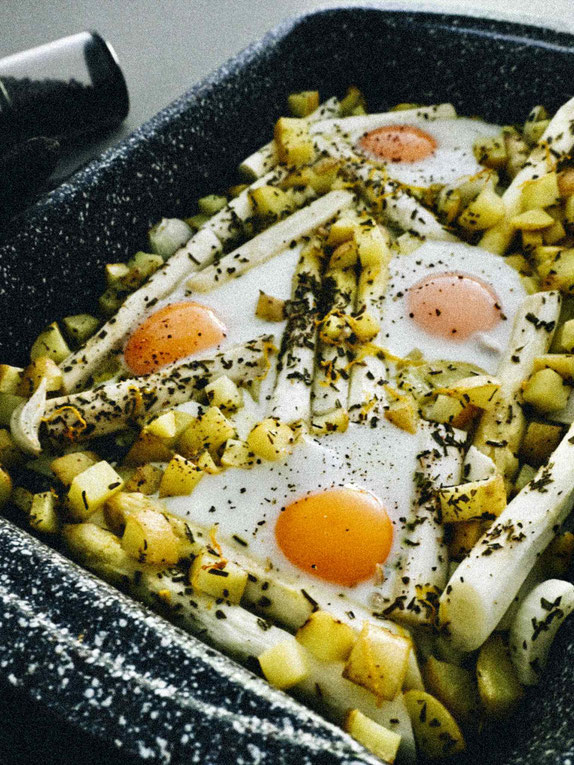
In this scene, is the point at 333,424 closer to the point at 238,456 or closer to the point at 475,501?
the point at 238,456

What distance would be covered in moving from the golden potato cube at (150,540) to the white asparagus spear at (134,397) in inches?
12.7

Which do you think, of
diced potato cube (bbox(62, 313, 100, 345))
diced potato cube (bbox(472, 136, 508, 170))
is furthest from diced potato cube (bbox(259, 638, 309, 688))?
diced potato cube (bbox(472, 136, 508, 170))

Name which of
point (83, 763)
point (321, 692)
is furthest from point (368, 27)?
point (83, 763)

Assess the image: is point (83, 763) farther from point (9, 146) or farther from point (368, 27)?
point (368, 27)

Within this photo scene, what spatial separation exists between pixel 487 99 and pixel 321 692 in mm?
2002

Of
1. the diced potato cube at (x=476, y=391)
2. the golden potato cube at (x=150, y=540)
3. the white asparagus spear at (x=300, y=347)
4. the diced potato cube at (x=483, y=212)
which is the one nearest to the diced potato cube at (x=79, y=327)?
the white asparagus spear at (x=300, y=347)

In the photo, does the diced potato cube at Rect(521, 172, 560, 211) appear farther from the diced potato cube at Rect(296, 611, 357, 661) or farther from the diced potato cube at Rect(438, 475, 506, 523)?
the diced potato cube at Rect(296, 611, 357, 661)

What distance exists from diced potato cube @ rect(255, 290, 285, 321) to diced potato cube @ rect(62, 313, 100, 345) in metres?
0.44

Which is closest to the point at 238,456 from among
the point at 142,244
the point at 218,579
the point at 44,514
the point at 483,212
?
the point at 218,579

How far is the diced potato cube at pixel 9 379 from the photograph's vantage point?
1.66 metres

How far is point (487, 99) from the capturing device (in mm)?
2389

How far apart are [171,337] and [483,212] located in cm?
90

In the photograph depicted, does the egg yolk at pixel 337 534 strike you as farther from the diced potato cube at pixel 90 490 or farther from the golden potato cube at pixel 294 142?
the golden potato cube at pixel 294 142

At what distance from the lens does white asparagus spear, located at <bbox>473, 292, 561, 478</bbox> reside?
4.91 ft
